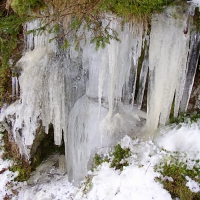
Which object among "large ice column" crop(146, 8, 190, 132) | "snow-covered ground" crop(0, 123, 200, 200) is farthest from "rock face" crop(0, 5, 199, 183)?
"snow-covered ground" crop(0, 123, 200, 200)

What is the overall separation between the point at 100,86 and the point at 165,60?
1.06m

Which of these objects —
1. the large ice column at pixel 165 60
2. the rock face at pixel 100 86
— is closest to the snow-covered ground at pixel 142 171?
the rock face at pixel 100 86

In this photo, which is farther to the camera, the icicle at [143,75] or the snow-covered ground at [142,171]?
Answer: the icicle at [143,75]

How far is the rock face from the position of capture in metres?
3.38

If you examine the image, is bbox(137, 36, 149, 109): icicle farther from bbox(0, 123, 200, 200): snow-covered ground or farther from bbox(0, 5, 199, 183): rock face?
bbox(0, 123, 200, 200): snow-covered ground

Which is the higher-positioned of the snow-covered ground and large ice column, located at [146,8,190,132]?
large ice column, located at [146,8,190,132]

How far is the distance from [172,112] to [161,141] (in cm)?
51

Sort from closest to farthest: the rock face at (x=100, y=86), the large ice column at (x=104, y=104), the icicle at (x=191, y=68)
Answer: the icicle at (x=191, y=68) → the rock face at (x=100, y=86) → the large ice column at (x=104, y=104)

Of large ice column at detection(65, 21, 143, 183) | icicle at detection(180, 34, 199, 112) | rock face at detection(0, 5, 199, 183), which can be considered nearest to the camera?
icicle at detection(180, 34, 199, 112)

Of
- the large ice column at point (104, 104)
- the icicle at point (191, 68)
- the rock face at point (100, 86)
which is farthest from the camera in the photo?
the large ice column at point (104, 104)

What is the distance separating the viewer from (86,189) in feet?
12.8

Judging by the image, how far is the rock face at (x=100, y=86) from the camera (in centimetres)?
338

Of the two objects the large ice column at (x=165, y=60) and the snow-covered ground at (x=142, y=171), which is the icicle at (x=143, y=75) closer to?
the large ice column at (x=165, y=60)

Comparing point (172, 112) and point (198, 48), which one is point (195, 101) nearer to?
point (172, 112)
